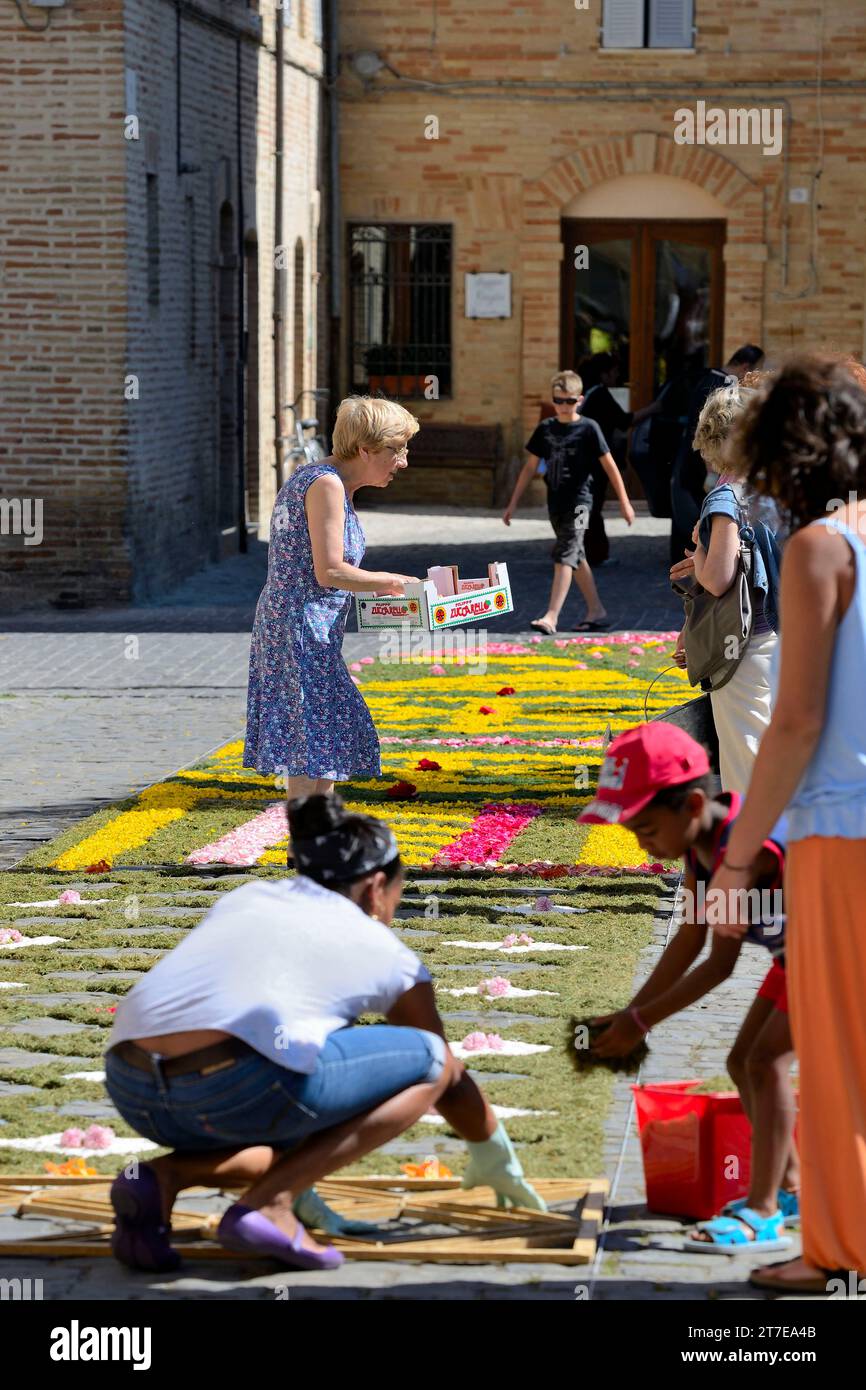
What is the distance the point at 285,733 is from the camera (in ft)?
28.3

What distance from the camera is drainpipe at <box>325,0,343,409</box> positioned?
29.3 meters

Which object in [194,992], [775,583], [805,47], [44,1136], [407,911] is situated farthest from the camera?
[805,47]

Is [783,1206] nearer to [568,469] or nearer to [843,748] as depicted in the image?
[843,748]

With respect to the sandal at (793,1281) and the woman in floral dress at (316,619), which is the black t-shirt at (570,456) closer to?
the woman in floral dress at (316,619)

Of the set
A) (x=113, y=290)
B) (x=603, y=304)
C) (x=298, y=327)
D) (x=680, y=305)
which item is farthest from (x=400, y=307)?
(x=113, y=290)

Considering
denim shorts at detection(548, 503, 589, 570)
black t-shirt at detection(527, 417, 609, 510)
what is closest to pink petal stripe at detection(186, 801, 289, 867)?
denim shorts at detection(548, 503, 589, 570)

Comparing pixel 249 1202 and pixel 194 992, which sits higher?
pixel 194 992

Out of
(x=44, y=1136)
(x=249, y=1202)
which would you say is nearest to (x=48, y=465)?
(x=44, y=1136)

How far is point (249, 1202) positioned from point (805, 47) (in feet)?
86.6

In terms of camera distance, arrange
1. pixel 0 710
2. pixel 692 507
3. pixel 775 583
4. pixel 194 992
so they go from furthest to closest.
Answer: pixel 692 507
pixel 0 710
pixel 775 583
pixel 194 992

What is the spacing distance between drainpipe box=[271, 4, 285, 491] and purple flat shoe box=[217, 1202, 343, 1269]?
20947 mm

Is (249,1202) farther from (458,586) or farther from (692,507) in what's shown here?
(692,507)

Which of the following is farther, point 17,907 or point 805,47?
point 805,47

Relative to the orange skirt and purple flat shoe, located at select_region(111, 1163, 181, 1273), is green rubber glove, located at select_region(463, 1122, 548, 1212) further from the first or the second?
the orange skirt
